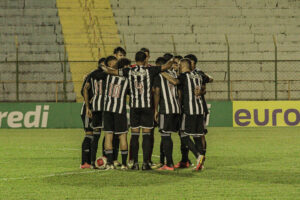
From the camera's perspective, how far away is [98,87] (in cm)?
1075

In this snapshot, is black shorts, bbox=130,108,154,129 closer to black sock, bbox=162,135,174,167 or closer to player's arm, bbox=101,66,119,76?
black sock, bbox=162,135,174,167

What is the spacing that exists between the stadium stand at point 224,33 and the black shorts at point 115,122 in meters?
15.2

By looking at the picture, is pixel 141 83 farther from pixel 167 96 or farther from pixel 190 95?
pixel 190 95

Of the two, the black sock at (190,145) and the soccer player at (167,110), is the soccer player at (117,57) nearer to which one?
the soccer player at (167,110)

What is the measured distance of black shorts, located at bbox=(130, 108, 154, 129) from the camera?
34.2 ft

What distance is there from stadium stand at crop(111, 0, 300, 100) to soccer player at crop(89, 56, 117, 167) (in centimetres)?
1499

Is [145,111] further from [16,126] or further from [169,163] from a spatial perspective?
[16,126]

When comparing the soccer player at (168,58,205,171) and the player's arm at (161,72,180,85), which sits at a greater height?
the player's arm at (161,72,180,85)

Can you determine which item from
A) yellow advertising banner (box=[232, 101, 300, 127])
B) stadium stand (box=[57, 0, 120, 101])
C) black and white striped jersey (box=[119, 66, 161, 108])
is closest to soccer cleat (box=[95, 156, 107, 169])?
black and white striped jersey (box=[119, 66, 161, 108])

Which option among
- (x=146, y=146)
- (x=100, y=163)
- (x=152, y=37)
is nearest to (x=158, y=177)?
(x=146, y=146)

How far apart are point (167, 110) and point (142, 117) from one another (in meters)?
0.42

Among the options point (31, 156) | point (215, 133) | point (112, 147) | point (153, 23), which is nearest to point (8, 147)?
point (31, 156)

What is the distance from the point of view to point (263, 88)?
2636 centimetres

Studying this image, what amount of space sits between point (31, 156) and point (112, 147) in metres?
3.14
